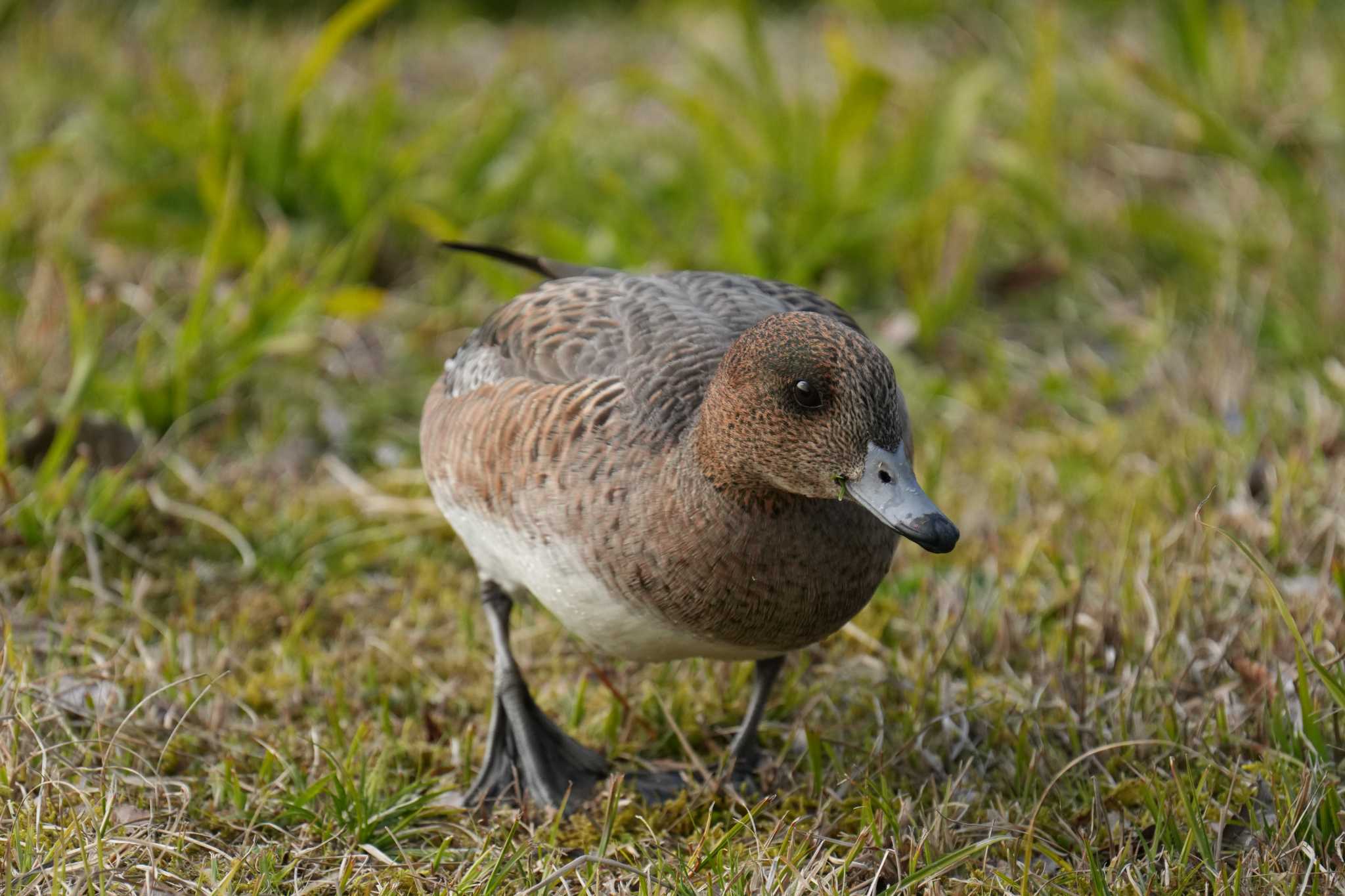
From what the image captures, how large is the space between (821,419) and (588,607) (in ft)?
2.06

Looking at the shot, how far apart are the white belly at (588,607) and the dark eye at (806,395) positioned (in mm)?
506

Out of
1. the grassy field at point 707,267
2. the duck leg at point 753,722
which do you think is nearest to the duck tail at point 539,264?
the grassy field at point 707,267

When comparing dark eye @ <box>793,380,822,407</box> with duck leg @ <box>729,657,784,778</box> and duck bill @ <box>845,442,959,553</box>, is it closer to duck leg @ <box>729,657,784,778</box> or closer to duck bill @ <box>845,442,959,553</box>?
duck bill @ <box>845,442,959,553</box>

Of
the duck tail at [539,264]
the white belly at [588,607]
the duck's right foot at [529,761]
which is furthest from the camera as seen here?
the duck tail at [539,264]

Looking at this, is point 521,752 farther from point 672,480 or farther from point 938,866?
point 938,866

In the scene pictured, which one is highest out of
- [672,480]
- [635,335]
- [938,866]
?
[635,335]

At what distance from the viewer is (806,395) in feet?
7.88

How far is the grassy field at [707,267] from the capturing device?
2.69 m

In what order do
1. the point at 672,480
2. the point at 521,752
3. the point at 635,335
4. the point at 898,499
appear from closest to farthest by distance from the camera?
1. the point at 898,499
2. the point at 672,480
3. the point at 635,335
4. the point at 521,752

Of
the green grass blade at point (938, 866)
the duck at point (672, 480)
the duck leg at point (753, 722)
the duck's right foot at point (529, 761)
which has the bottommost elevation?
the duck's right foot at point (529, 761)

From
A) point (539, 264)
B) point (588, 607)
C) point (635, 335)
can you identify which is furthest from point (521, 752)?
point (539, 264)

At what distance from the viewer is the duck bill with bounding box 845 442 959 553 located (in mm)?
2264

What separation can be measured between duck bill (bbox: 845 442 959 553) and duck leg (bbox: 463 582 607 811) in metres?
0.98

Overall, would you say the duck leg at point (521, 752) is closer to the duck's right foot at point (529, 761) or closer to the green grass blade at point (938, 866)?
the duck's right foot at point (529, 761)
